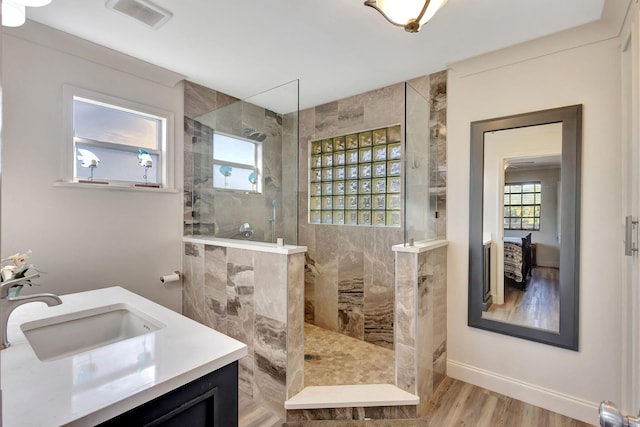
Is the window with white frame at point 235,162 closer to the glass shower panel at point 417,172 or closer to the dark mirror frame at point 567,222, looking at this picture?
the glass shower panel at point 417,172

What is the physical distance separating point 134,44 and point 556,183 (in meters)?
3.02

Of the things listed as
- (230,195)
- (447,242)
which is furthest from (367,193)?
(230,195)

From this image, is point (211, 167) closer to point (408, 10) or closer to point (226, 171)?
point (226, 171)

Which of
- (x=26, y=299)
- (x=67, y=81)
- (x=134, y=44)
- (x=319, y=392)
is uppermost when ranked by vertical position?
(x=134, y=44)

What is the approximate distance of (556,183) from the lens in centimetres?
210

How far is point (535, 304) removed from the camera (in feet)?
7.21

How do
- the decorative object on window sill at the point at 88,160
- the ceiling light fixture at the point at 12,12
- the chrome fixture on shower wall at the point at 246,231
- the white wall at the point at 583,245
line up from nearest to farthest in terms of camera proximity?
the ceiling light fixture at the point at 12,12 → the white wall at the point at 583,245 → the decorative object on window sill at the point at 88,160 → the chrome fixture on shower wall at the point at 246,231

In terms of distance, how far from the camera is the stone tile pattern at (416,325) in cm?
202

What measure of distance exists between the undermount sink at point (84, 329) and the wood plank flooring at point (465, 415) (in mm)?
943

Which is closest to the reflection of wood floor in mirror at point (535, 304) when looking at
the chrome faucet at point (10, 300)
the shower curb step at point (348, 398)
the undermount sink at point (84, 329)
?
the shower curb step at point (348, 398)

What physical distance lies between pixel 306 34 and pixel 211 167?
1.38m

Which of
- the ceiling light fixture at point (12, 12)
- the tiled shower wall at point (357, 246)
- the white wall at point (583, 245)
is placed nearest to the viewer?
the ceiling light fixture at point (12, 12)

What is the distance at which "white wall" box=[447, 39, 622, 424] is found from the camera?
6.31 feet

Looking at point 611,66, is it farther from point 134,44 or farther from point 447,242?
point 134,44
